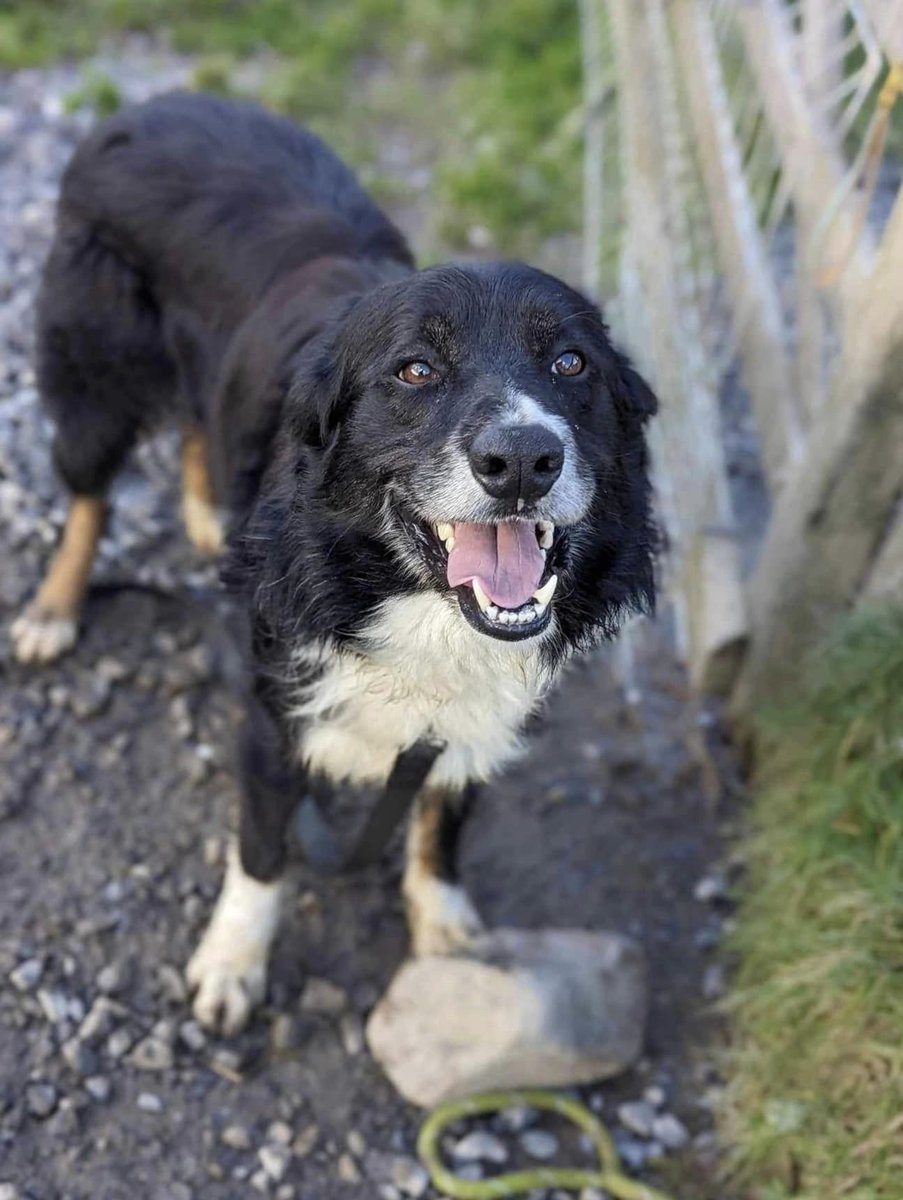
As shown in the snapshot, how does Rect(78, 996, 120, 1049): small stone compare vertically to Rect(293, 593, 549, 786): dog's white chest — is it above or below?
below

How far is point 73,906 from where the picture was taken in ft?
10.2

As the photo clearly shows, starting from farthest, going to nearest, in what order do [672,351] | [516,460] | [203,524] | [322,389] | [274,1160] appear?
[672,351], [203,524], [274,1160], [322,389], [516,460]

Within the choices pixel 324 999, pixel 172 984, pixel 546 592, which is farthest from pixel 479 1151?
pixel 546 592

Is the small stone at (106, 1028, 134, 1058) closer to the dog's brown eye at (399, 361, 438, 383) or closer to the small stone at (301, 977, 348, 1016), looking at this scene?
the small stone at (301, 977, 348, 1016)

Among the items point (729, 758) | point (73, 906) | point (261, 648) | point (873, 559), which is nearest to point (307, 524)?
point (261, 648)

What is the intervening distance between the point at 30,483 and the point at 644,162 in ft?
9.07

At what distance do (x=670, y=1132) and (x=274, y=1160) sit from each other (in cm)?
94

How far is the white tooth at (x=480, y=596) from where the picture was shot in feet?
7.36

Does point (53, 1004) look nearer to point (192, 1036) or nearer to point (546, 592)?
point (192, 1036)

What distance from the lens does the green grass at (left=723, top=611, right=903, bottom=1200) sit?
8.65ft

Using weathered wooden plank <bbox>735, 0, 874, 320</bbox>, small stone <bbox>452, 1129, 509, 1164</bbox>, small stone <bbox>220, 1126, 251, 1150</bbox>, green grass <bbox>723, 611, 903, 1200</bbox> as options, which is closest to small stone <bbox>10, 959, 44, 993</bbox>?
small stone <bbox>220, 1126, 251, 1150</bbox>

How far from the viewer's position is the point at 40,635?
11.9ft

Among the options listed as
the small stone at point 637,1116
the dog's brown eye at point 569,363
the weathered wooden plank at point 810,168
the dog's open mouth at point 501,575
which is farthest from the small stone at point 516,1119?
the weathered wooden plank at point 810,168

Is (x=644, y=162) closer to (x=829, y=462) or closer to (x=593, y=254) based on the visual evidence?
(x=593, y=254)
